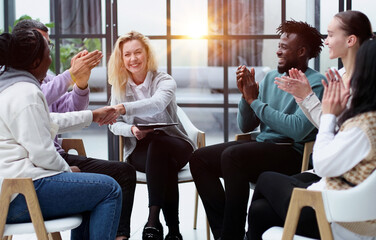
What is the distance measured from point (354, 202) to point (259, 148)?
1.10m

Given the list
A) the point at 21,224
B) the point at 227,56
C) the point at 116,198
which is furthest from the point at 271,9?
the point at 21,224

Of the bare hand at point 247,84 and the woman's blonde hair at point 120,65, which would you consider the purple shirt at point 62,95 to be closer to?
the woman's blonde hair at point 120,65

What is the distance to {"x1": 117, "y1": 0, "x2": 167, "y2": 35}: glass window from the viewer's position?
15.5ft

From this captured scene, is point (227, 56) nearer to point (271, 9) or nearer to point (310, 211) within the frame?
point (271, 9)

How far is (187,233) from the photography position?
3480 mm

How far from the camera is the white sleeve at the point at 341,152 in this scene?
1676mm

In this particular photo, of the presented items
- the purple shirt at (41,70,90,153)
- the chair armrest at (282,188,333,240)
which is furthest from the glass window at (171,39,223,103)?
the chair armrest at (282,188,333,240)

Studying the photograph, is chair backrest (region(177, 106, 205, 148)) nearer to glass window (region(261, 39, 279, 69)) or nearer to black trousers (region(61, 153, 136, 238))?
black trousers (region(61, 153, 136, 238))

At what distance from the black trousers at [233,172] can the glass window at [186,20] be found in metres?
1.93

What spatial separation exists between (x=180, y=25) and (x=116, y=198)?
2.73 meters

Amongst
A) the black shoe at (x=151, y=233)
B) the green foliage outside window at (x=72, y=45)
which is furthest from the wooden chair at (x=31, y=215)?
the green foliage outside window at (x=72, y=45)

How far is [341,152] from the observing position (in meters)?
1.69

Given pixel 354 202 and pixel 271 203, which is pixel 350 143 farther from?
pixel 271 203

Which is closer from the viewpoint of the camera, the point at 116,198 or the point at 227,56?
the point at 116,198
